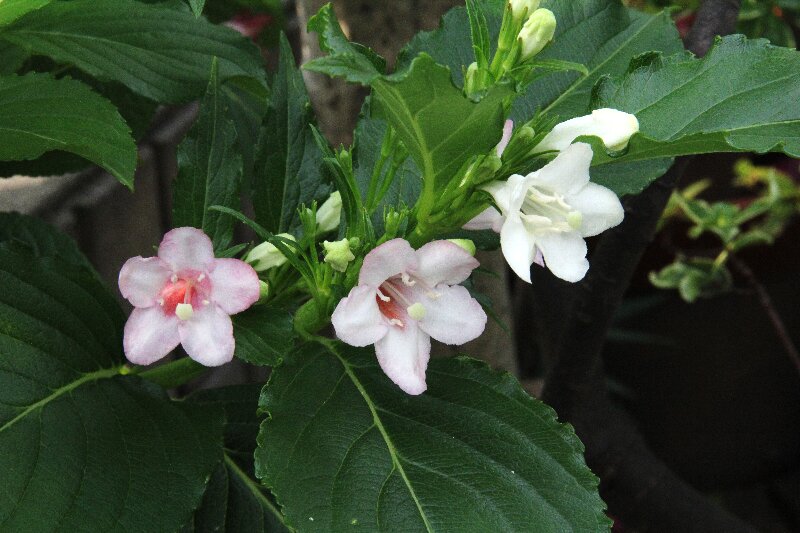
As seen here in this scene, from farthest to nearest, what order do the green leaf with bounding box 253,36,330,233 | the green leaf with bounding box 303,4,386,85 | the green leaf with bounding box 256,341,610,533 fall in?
the green leaf with bounding box 253,36,330,233, the green leaf with bounding box 256,341,610,533, the green leaf with bounding box 303,4,386,85

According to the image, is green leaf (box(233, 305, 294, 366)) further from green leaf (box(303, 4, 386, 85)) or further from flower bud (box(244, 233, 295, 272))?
green leaf (box(303, 4, 386, 85))

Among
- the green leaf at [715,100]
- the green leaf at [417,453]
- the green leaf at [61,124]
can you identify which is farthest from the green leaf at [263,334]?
the green leaf at [715,100]

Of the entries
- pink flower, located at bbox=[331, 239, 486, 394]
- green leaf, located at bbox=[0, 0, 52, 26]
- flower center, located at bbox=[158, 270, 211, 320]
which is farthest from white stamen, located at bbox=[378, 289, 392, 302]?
green leaf, located at bbox=[0, 0, 52, 26]

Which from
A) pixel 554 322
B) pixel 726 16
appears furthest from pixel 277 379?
pixel 554 322

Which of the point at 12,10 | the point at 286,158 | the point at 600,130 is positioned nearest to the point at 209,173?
the point at 286,158

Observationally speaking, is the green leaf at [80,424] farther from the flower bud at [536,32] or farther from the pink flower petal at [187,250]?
the flower bud at [536,32]

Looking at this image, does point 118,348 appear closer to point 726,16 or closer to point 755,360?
point 726,16
